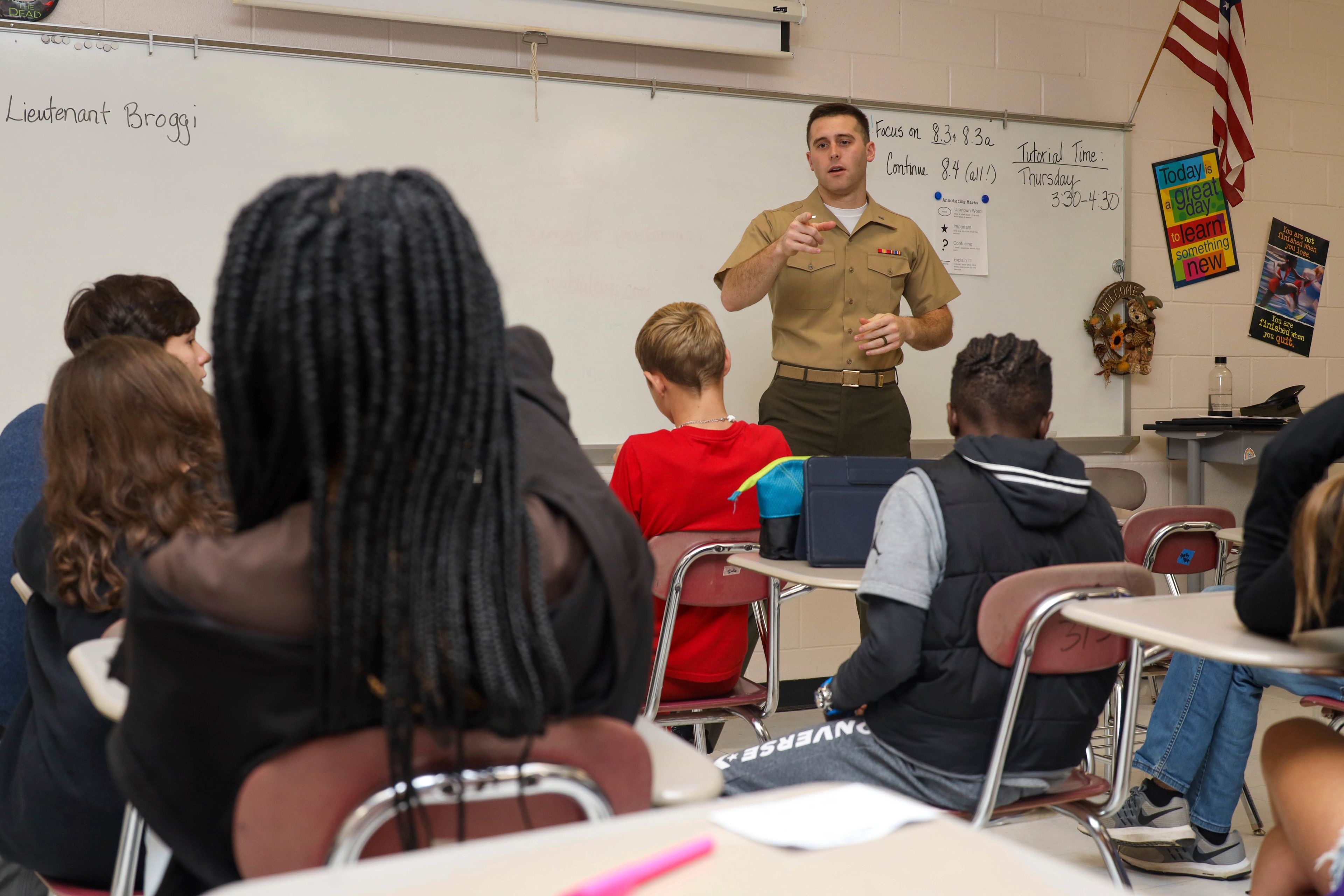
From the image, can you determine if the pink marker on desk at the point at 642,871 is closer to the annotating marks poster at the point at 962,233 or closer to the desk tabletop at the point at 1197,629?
the desk tabletop at the point at 1197,629

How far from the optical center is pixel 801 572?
6.76 feet

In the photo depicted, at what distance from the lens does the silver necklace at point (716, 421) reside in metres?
2.47

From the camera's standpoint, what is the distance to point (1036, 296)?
412cm

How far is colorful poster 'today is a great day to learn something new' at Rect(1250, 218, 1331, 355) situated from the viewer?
4.45 metres

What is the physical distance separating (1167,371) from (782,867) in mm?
4124

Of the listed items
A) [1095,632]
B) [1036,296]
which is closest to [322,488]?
[1095,632]

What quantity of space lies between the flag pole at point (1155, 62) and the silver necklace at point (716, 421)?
255 centimetres

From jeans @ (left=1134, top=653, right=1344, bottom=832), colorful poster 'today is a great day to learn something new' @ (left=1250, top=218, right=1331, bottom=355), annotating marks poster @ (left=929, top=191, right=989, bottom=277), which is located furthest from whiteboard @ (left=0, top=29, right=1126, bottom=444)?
jeans @ (left=1134, top=653, right=1344, bottom=832)

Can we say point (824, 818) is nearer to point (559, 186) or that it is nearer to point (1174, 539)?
point (1174, 539)

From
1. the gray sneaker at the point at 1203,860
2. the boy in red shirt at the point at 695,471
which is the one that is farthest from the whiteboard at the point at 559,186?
the gray sneaker at the point at 1203,860

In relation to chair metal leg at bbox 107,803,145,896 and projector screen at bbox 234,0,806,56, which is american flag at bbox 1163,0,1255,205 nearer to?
projector screen at bbox 234,0,806,56

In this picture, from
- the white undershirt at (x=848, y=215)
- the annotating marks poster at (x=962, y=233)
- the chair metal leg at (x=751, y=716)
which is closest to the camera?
the chair metal leg at (x=751, y=716)

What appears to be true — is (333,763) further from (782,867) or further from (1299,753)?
(1299,753)

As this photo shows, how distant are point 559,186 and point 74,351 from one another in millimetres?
1657
